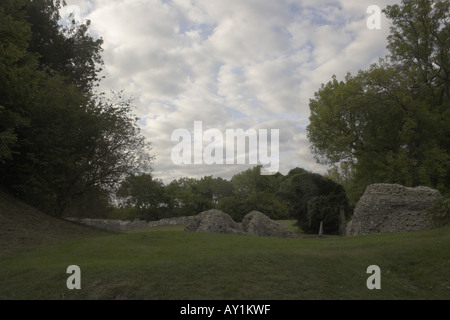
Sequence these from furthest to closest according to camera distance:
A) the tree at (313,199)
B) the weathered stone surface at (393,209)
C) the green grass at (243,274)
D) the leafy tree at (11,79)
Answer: the tree at (313,199)
the weathered stone surface at (393,209)
the leafy tree at (11,79)
the green grass at (243,274)

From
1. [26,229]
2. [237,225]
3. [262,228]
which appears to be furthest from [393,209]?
[26,229]

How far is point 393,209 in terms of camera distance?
61.2ft

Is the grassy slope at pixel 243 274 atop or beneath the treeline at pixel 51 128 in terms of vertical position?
beneath

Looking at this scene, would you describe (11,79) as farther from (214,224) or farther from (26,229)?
(214,224)

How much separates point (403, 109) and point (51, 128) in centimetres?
2866

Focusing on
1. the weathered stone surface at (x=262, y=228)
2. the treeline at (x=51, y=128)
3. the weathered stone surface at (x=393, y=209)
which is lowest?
the weathered stone surface at (x=262, y=228)

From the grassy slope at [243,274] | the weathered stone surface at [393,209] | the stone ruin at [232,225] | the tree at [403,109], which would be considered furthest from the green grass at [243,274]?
the tree at [403,109]

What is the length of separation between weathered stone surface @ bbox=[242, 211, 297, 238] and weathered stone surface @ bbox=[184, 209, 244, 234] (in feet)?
3.53

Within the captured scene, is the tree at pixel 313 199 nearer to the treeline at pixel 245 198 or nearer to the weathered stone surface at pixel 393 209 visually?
the treeline at pixel 245 198

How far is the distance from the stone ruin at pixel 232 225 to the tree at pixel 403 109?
1180 cm

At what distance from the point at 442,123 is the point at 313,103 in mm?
13580

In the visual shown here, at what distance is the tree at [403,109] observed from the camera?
28.8 metres
